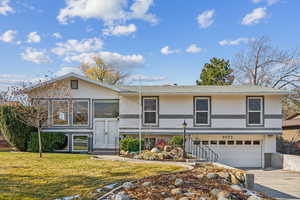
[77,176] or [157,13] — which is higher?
[157,13]

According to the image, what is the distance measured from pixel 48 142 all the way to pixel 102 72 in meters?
19.3

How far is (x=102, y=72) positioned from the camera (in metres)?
30.7

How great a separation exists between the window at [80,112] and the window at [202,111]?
6.84 m

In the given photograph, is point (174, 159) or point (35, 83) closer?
point (174, 159)

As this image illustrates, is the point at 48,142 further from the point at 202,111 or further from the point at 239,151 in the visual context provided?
the point at 239,151

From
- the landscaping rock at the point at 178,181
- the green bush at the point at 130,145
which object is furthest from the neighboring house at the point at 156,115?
the landscaping rock at the point at 178,181

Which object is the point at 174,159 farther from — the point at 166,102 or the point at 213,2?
the point at 213,2

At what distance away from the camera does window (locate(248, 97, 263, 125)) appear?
13.1 metres

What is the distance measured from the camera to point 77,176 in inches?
250

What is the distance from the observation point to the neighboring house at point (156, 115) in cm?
1307

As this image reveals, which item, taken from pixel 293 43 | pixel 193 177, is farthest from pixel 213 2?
pixel 293 43

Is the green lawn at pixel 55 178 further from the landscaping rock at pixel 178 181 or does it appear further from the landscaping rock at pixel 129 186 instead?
the landscaping rock at pixel 178 181

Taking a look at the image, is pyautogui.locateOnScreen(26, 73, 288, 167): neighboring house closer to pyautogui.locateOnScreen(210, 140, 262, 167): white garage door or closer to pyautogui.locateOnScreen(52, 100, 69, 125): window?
pyautogui.locateOnScreen(52, 100, 69, 125): window

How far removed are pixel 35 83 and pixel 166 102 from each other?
26.1ft
